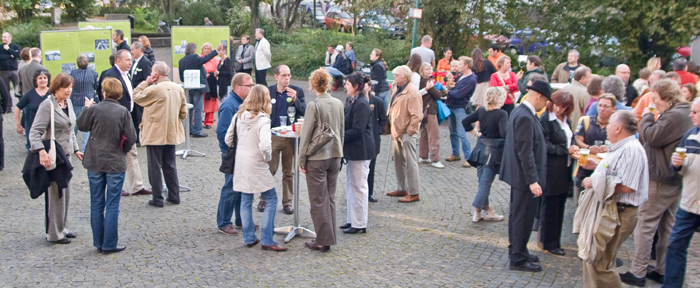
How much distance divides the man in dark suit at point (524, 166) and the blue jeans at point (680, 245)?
1.13m

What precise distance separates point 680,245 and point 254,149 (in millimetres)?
3865

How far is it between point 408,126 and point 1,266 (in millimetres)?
4881

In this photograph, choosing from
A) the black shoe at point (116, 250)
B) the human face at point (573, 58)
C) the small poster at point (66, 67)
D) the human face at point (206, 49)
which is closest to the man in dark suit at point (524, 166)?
the black shoe at point (116, 250)

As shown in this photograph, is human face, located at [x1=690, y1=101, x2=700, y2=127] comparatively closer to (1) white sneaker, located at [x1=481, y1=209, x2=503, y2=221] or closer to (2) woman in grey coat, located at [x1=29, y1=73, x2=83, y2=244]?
(1) white sneaker, located at [x1=481, y1=209, x2=503, y2=221]

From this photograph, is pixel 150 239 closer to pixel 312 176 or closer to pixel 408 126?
pixel 312 176

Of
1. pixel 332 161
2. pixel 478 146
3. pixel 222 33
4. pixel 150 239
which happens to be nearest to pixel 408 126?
pixel 478 146

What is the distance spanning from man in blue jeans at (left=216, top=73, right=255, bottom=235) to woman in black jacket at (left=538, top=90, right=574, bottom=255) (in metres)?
3.15

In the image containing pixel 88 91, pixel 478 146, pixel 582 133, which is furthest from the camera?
pixel 88 91

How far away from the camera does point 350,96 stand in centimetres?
695

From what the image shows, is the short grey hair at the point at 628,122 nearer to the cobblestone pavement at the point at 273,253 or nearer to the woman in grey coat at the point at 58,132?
the cobblestone pavement at the point at 273,253

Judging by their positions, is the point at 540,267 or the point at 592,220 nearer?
the point at 592,220

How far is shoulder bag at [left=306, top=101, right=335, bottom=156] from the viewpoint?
6.09 m

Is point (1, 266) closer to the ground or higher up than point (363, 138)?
closer to the ground

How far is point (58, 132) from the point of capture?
6.46 meters
